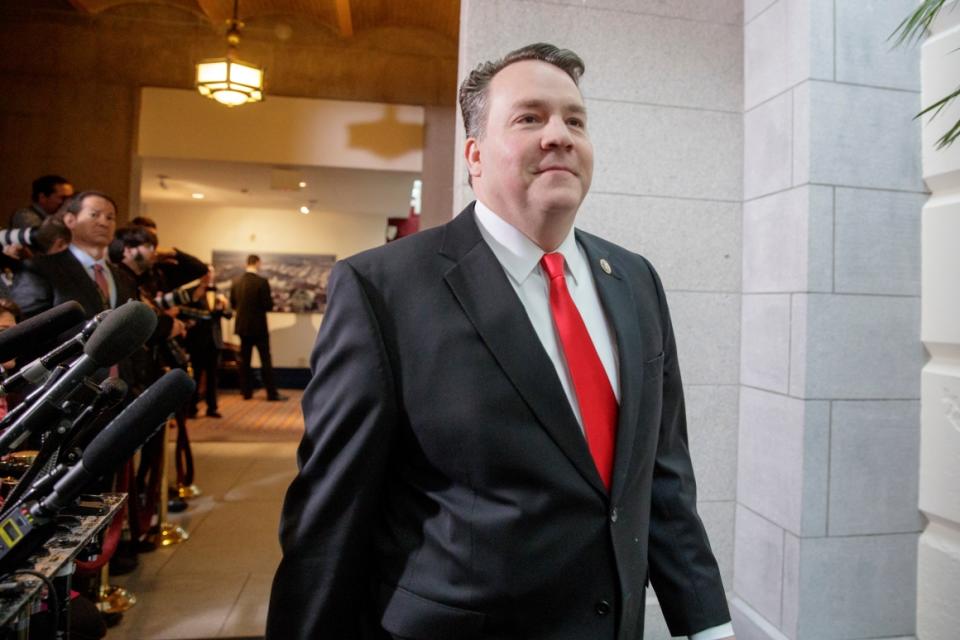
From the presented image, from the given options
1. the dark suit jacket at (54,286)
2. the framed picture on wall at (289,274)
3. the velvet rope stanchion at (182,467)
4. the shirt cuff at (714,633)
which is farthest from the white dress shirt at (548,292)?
the framed picture on wall at (289,274)

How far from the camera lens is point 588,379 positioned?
1162 mm

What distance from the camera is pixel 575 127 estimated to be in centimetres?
123

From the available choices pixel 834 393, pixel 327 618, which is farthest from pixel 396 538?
pixel 834 393

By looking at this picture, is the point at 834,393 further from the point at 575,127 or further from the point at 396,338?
the point at 396,338

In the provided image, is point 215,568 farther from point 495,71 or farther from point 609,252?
point 495,71

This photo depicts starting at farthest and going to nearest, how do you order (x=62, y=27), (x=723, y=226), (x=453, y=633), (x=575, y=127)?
(x=62, y=27), (x=723, y=226), (x=575, y=127), (x=453, y=633)

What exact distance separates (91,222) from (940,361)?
136 inches

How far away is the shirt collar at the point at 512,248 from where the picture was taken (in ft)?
3.97

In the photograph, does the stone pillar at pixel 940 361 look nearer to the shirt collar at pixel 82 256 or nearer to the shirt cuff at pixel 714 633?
the shirt cuff at pixel 714 633

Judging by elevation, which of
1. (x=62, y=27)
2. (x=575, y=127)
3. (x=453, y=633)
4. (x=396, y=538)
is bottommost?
(x=453, y=633)

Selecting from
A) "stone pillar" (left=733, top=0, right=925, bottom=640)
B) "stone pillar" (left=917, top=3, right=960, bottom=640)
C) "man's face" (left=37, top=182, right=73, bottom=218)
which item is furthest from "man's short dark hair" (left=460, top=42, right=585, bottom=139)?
"man's face" (left=37, top=182, right=73, bottom=218)

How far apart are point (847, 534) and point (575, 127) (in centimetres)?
190

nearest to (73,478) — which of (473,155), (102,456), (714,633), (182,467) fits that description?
(102,456)

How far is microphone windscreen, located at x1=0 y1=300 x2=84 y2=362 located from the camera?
3.23 ft
